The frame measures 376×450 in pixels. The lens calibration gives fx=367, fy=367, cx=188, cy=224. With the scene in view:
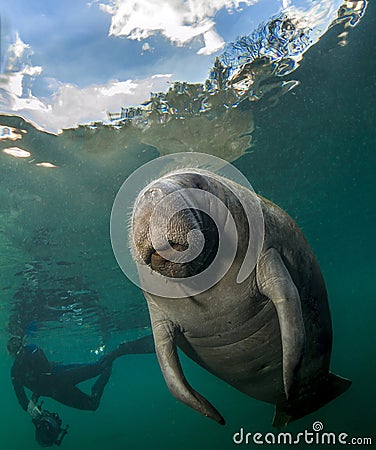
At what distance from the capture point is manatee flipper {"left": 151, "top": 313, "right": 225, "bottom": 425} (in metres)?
2.62

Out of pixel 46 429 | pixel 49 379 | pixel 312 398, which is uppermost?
pixel 312 398

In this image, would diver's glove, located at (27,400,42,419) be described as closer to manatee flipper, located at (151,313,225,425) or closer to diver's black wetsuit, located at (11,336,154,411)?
diver's black wetsuit, located at (11,336,154,411)

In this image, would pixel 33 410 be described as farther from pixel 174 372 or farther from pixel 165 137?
pixel 174 372

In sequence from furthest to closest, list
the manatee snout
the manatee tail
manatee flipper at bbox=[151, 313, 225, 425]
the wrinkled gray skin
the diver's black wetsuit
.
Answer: the diver's black wetsuit
the manatee tail
manatee flipper at bbox=[151, 313, 225, 425]
the wrinkled gray skin
the manatee snout

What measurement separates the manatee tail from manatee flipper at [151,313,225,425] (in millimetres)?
1419

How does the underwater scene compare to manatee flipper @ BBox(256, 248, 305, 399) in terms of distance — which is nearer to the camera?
manatee flipper @ BBox(256, 248, 305, 399)

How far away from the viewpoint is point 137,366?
48.4 metres

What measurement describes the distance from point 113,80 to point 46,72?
4.30 ft

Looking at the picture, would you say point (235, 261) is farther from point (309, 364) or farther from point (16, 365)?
point (16, 365)

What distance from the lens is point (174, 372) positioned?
9.36ft

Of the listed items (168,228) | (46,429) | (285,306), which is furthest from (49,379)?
(168,228)

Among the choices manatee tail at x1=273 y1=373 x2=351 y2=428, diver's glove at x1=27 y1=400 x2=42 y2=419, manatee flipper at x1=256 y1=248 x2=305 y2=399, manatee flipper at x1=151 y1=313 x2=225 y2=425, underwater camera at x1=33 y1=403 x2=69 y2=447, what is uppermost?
manatee flipper at x1=256 y1=248 x2=305 y2=399

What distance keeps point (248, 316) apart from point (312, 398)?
159cm

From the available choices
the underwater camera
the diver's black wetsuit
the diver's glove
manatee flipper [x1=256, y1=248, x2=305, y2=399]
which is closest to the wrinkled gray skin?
manatee flipper [x1=256, y1=248, x2=305, y2=399]
